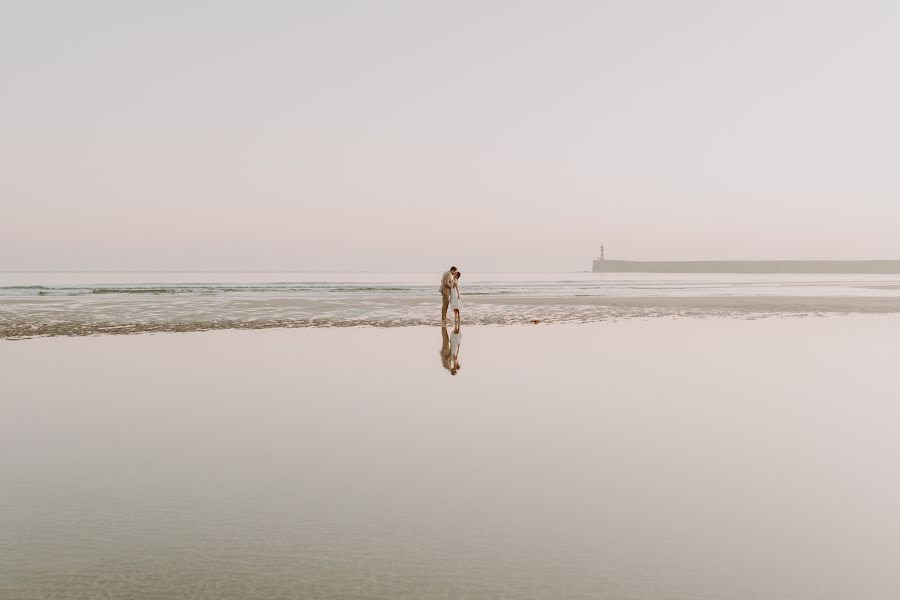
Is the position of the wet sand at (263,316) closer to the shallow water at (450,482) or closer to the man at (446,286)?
the man at (446,286)

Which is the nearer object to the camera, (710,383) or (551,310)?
(710,383)

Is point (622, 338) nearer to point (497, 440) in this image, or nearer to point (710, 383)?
point (710, 383)

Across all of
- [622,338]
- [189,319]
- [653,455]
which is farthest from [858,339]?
[189,319]

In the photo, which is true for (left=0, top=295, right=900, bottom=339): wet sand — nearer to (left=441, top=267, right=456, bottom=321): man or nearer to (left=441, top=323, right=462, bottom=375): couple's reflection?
(left=441, top=267, right=456, bottom=321): man

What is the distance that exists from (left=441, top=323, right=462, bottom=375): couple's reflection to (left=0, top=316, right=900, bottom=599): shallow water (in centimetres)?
101

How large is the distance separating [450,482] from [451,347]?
1172 centimetres

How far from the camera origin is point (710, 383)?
1250 cm

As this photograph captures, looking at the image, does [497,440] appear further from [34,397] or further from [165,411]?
[34,397]

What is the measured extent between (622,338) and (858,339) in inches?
249

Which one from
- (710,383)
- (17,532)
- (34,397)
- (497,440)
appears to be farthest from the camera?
(710,383)

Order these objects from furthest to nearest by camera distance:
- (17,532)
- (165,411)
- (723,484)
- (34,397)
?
(34,397), (165,411), (723,484), (17,532)

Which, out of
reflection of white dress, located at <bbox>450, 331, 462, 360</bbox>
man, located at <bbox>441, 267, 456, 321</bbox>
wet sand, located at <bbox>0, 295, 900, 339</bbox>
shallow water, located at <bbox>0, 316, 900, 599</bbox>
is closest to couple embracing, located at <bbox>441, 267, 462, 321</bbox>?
man, located at <bbox>441, 267, 456, 321</bbox>

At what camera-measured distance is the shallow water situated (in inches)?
181

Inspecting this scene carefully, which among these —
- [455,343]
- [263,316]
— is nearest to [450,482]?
[455,343]
